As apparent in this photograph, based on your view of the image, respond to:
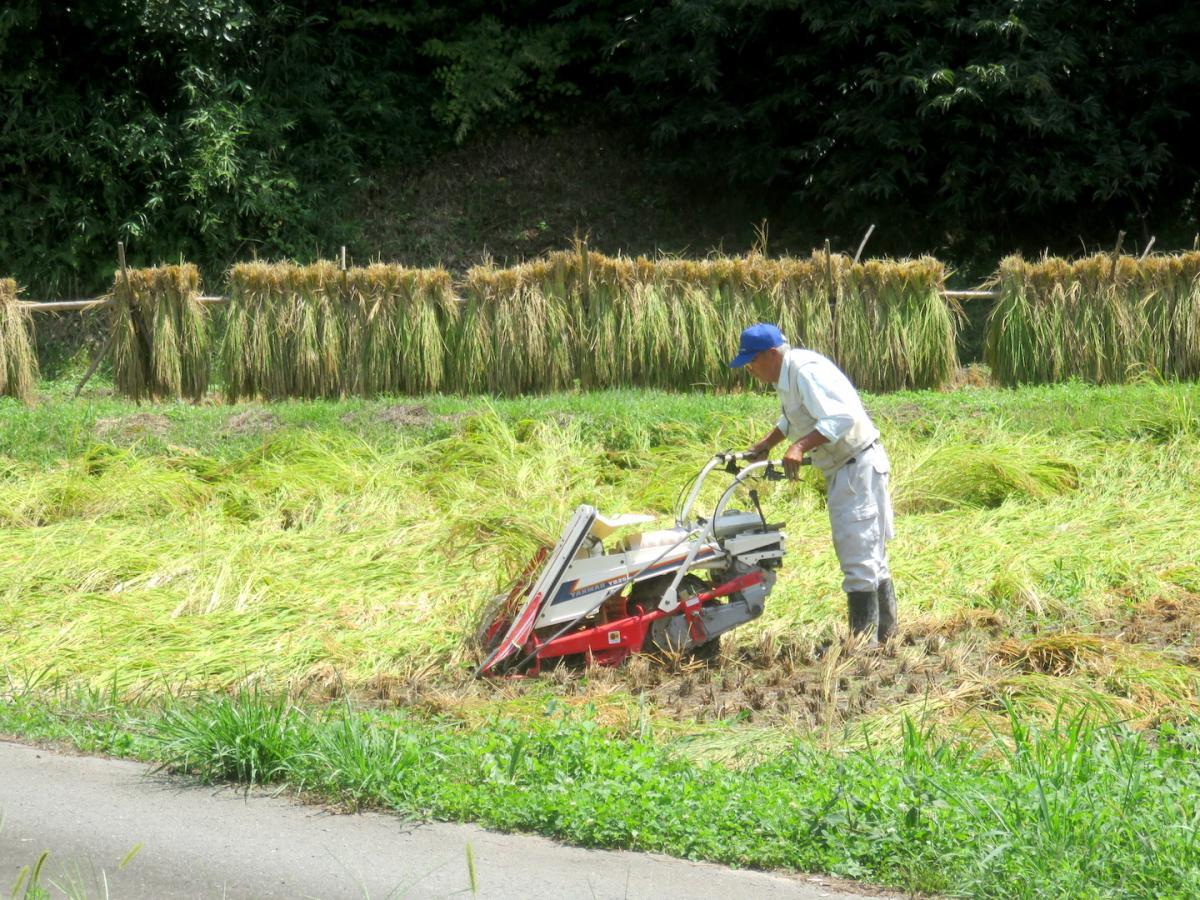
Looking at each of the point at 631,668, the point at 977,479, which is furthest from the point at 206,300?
the point at 631,668

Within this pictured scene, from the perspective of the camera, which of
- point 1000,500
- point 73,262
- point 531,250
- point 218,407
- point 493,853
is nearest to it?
point 493,853

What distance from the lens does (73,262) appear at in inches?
813

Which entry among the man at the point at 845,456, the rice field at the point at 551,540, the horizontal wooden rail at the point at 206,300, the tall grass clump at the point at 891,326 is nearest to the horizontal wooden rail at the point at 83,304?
the horizontal wooden rail at the point at 206,300

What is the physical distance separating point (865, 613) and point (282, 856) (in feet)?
11.8

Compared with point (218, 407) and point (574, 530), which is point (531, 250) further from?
point (574, 530)

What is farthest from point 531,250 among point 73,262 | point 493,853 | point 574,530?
point 493,853

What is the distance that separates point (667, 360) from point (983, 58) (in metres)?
8.29

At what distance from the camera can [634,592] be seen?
7.02 m

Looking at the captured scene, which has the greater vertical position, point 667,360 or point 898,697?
point 667,360

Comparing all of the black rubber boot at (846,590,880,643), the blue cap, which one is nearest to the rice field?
the black rubber boot at (846,590,880,643)

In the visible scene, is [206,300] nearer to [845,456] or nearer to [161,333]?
[161,333]

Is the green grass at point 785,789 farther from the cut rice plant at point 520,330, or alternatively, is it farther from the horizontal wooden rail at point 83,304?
the horizontal wooden rail at point 83,304

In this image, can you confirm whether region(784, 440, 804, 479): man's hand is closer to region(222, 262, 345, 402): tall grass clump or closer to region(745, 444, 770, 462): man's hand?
region(745, 444, 770, 462): man's hand

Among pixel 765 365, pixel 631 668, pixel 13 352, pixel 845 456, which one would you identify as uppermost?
pixel 765 365
